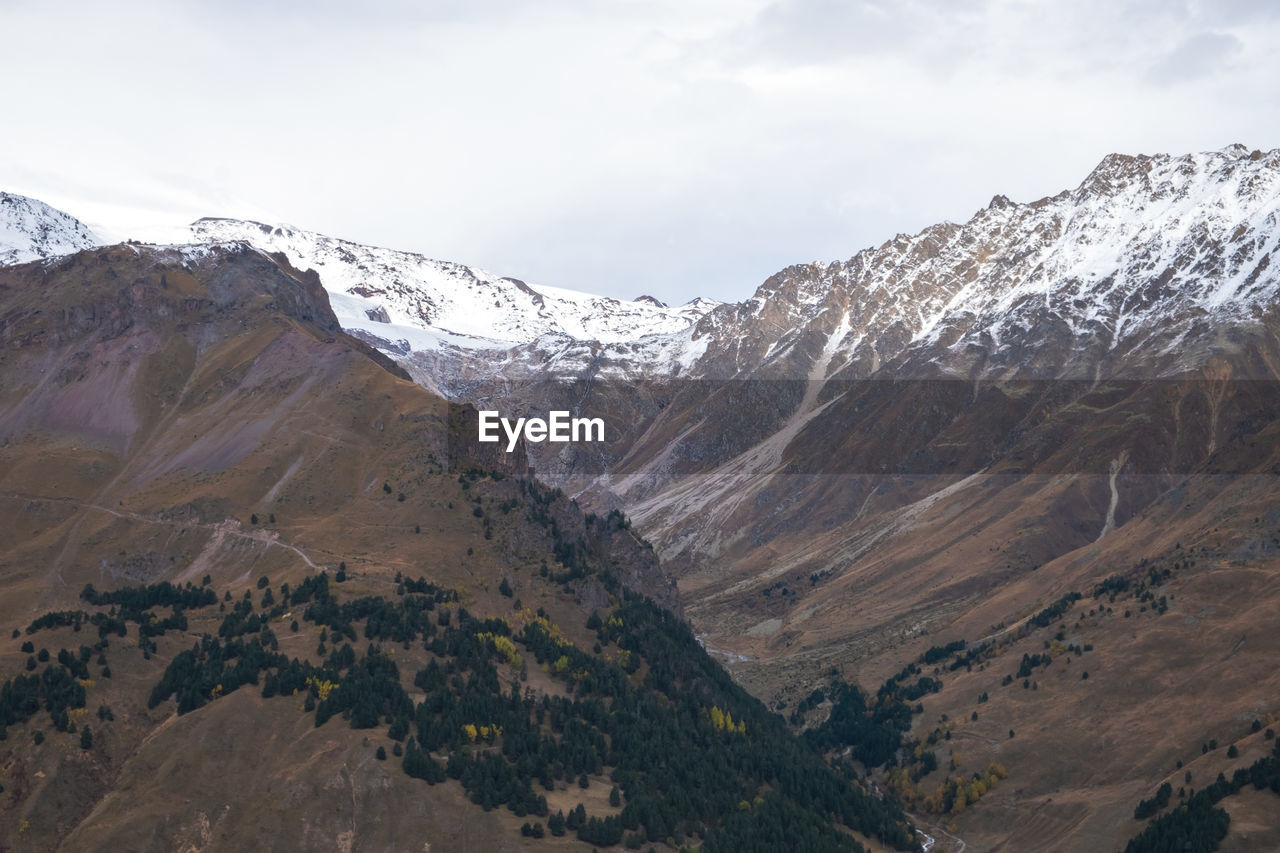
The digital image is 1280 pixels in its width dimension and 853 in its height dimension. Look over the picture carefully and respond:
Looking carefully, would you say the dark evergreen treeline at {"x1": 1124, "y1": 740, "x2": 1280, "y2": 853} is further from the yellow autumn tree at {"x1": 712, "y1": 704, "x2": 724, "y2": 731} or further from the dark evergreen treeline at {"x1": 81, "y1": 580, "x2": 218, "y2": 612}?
the dark evergreen treeline at {"x1": 81, "y1": 580, "x2": 218, "y2": 612}

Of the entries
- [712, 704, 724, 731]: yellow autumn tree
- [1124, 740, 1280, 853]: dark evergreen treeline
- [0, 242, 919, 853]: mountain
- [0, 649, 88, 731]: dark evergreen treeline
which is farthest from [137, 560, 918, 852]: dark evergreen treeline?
[1124, 740, 1280, 853]: dark evergreen treeline

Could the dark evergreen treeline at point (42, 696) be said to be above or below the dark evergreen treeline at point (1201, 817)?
above

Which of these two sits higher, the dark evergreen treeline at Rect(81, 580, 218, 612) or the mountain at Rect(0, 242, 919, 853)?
the dark evergreen treeline at Rect(81, 580, 218, 612)

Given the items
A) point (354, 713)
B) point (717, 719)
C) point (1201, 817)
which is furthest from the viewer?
point (717, 719)

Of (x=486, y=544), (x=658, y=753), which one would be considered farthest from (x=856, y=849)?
(x=486, y=544)

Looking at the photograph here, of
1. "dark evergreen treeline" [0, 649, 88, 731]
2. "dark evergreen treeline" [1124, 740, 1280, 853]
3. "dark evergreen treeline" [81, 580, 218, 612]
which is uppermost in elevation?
"dark evergreen treeline" [81, 580, 218, 612]

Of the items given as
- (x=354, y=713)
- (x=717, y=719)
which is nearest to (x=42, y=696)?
(x=354, y=713)

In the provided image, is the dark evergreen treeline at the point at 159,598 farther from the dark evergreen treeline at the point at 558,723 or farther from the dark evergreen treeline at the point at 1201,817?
the dark evergreen treeline at the point at 1201,817

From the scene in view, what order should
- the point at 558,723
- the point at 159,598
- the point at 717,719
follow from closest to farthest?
1. the point at 558,723
2. the point at 159,598
3. the point at 717,719

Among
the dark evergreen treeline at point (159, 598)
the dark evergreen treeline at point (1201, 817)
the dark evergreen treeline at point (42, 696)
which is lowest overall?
the dark evergreen treeline at point (1201, 817)

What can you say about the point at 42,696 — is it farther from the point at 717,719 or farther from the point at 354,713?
the point at 717,719

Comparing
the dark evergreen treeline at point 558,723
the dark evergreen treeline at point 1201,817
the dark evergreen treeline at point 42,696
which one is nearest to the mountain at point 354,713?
A: the dark evergreen treeline at point 42,696

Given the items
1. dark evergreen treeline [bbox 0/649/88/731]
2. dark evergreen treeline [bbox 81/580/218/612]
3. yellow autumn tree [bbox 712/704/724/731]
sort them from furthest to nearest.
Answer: yellow autumn tree [bbox 712/704/724/731], dark evergreen treeline [bbox 81/580/218/612], dark evergreen treeline [bbox 0/649/88/731]

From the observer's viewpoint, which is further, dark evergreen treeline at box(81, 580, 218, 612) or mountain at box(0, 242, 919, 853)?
dark evergreen treeline at box(81, 580, 218, 612)
